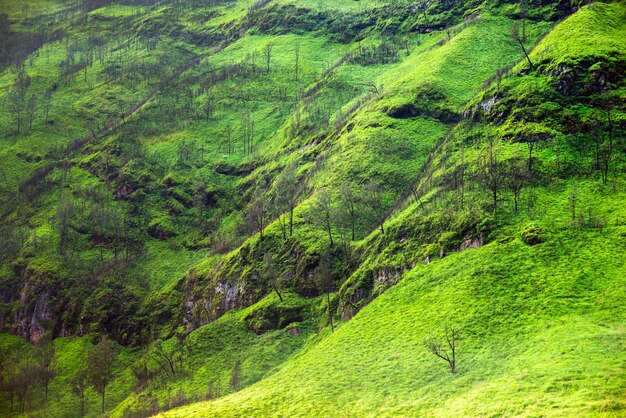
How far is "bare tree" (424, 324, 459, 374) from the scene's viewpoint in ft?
284

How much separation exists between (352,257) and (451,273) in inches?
1369

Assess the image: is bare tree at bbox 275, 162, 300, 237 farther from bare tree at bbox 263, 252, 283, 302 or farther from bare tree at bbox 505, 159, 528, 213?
bare tree at bbox 505, 159, 528, 213

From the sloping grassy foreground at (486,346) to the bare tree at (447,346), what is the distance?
114cm

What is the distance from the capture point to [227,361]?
13500 cm

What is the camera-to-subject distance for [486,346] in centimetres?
8888

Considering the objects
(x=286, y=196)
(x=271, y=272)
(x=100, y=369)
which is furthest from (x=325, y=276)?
(x=100, y=369)

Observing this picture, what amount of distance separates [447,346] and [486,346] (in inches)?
251

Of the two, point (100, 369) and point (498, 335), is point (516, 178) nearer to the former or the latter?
point (498, 335)

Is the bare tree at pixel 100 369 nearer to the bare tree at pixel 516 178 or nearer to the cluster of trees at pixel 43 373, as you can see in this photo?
the cluster of trees at pixel 43 373

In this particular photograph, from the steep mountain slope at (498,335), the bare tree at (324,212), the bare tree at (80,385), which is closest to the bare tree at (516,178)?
the steep mountain slope at (498,335)

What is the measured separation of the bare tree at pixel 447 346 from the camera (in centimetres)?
8663

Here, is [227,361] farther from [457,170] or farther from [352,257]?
[457,170]

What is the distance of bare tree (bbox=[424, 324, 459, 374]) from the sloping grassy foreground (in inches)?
45.1

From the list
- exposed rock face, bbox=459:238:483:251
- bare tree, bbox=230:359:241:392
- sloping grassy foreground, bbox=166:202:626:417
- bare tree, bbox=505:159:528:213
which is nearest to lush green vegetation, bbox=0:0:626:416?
exposed rock face, bbox=459:238:483:251
